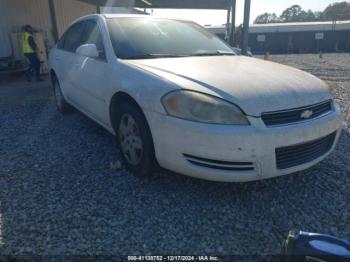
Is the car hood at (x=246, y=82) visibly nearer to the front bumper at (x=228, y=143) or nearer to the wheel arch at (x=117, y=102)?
the front bumper at (x=228, y=143)

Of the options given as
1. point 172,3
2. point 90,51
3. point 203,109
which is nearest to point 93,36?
point 90,51

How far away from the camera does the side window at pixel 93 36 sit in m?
3.29

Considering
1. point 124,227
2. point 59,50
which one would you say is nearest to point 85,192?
point 124,227

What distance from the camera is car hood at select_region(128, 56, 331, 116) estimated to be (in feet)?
7.16

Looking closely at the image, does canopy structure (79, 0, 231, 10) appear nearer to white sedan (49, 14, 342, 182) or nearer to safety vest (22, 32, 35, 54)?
safety vest (22, 32, 35, 54)

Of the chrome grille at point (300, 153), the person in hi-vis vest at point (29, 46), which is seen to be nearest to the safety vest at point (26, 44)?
the person in hi-vis vest at point (29, 46)

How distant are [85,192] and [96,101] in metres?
1.15

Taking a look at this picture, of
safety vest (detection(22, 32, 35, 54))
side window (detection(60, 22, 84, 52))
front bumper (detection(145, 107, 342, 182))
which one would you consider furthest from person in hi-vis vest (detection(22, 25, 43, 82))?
front bumper (detection(145, 107, 342, 182))

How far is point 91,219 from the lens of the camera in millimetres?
2281

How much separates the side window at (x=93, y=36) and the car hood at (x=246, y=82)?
2.11 feet

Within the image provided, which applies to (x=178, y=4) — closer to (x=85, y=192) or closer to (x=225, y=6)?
(x=225, y=6)

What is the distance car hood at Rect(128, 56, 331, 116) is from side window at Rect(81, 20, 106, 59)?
0.64m

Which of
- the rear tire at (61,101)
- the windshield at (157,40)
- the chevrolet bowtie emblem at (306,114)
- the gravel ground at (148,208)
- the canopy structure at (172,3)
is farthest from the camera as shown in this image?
the canopy structure at (172,3)

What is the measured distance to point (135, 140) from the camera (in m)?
2.75
